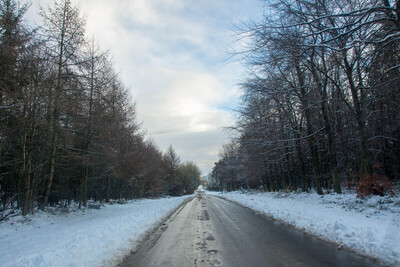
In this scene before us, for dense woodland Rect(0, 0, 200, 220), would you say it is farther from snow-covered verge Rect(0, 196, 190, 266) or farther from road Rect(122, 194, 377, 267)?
road Rect(122, 194, 377, 267)

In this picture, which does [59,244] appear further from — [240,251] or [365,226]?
[365,226]

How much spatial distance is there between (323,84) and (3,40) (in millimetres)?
16873

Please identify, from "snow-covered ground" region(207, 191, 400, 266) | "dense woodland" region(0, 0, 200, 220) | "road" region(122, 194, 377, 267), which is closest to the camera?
"road" region(122, 194, 377, 267)

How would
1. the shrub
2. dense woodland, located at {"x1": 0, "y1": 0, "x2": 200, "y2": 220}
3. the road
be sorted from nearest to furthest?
the road → dense woodland, located at {"x1": 0, "y1": 0, "x2": 200, "y2": 220} → the shrub

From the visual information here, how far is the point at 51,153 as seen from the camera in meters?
14.0

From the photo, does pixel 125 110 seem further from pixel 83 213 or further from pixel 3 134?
pixel 3 134

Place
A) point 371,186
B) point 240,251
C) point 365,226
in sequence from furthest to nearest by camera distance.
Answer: point 371,186
point 365,226
point 240,251

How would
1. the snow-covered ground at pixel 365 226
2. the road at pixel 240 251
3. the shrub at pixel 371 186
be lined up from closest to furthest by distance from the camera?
the road at pixel 240 251
the snow-covered ground at pixel 365 226
the shrub at pixel 371 186

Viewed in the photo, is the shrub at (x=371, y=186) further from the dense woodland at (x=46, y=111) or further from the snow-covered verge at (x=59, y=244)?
the dense woodland at (x=46, y=111)

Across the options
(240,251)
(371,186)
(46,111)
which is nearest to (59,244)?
(240,251)

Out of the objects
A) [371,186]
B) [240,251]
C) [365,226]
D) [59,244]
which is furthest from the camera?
[371,186]

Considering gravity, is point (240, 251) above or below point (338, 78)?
below

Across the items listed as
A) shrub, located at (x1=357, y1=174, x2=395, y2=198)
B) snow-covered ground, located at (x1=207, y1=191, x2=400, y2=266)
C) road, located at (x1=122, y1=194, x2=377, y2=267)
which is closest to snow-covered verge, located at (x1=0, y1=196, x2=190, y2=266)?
road, located at (x1=122, y1=194, x2=377, y2=267)

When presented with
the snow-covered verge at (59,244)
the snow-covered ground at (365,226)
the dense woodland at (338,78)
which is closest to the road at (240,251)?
the snow-covered ground at (365,226)
